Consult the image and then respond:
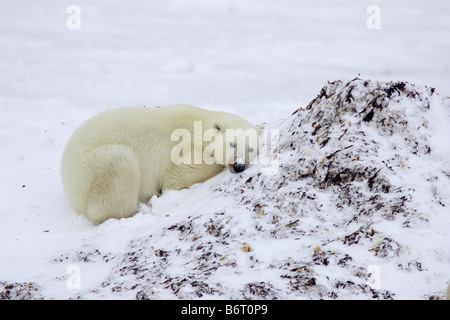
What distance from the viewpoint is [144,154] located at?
608 cm

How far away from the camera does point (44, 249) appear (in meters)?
5.21

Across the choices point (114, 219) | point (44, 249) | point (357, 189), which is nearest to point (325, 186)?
point (357, 189)

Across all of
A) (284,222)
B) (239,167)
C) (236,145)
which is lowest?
(284,222)

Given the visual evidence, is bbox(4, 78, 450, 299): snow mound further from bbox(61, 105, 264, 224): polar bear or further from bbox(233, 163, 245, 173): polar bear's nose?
bbox(61, 105, 264, 224): polar bear

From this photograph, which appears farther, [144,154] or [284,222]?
[144,154]

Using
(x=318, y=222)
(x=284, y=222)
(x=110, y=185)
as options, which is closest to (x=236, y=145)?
(x=110, y=185)

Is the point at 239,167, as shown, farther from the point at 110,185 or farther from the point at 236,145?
the point at 110,185

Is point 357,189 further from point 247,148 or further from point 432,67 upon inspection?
point 432,67

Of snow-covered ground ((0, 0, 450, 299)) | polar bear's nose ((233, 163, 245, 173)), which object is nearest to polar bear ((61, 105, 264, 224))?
polar bear's nose ((233, 163, 245, 173))

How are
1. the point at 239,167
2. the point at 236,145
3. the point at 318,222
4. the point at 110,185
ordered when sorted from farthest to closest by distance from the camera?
the point at 236,145 < the point at 110,185 < the point at 239,167 < the point at 318,222

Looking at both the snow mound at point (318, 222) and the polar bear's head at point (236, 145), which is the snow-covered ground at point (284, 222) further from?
the polar bear's head at point (236, 145)

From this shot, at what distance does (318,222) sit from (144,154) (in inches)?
103

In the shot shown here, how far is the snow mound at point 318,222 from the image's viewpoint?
11.6ft

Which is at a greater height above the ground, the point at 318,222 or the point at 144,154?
the point at 144,154
